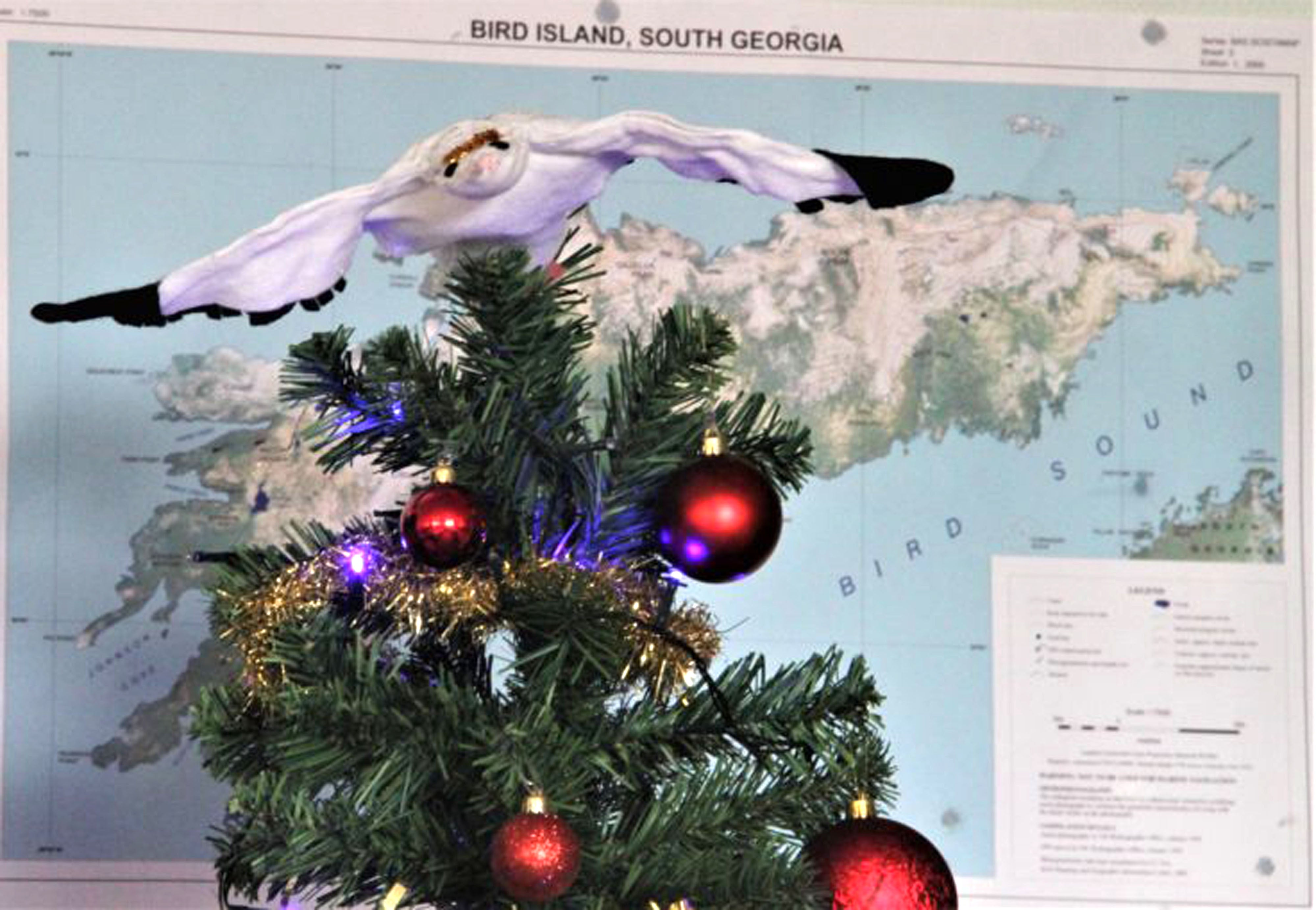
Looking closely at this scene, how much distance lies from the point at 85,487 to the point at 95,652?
0.13 meters

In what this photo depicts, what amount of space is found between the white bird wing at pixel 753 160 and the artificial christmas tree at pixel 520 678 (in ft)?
0.18

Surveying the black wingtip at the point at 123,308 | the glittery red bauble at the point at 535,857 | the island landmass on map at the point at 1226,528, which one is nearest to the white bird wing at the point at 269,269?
the black wingtip at the point at 123,308

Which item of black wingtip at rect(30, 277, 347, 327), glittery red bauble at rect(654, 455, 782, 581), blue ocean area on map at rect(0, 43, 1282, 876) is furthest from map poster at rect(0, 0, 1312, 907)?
glittery red bauble at rect(654, 455, 782, 581)

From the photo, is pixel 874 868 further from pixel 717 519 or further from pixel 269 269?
pixel 269 269

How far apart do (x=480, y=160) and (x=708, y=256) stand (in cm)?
77

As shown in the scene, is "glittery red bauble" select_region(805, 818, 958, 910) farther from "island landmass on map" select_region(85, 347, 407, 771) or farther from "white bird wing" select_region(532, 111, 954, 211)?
"island landmass on map" select_region(85, 347, 407, 771)

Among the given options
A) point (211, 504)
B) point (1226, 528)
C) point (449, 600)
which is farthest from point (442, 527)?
point (1226, 528)

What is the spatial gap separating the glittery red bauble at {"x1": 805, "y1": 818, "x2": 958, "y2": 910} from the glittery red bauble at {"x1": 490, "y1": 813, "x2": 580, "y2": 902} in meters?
0.14

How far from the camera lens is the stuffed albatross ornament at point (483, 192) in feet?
2.92

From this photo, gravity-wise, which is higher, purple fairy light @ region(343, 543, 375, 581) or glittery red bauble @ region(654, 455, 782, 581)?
glittery red bauble @ region(654, 455, 782, 581)

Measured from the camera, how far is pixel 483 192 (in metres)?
0.89

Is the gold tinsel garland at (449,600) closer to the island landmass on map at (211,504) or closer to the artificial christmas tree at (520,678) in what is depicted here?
the artificial christmas tree at (520,678)

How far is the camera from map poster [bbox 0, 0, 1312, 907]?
1549 mm

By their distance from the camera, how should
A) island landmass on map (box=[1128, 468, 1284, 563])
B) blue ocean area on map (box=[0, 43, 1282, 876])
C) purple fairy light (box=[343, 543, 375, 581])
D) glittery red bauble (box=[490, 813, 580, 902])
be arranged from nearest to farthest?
glittery red bauble (box=[490, 813, 580, 902])
purple fairy light (box=[343, 543, 375, 581])
blue ocean area on map (box=[0, 43, 1282, 876])
island landmass on map (box=[1128, 468, 1284, 563])
